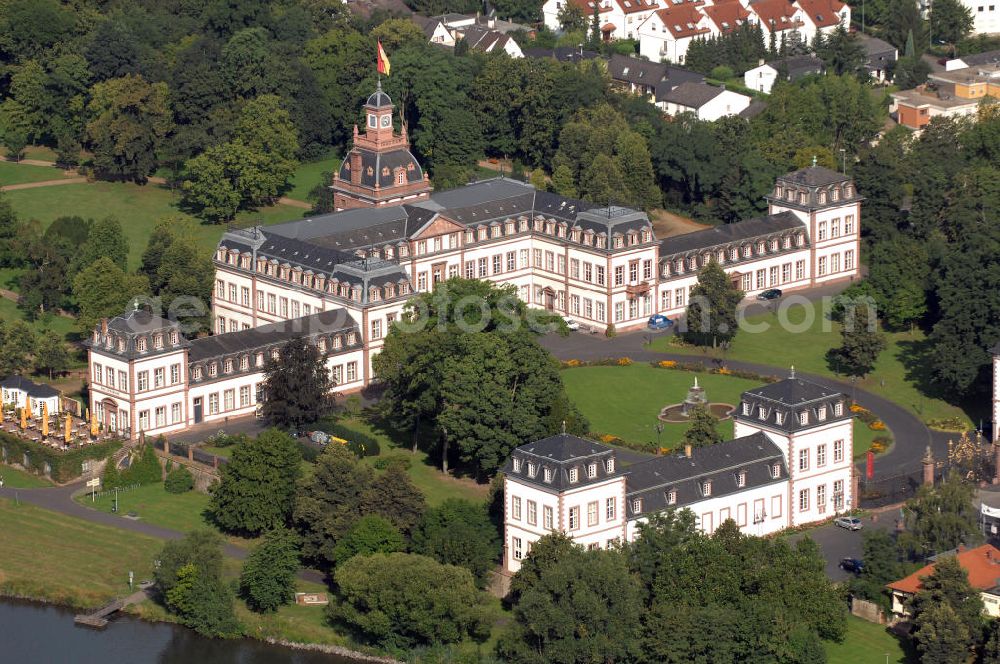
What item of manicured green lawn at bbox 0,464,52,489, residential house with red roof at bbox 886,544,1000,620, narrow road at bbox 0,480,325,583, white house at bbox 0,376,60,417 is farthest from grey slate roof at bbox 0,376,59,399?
residential house with red roof at bbox 886,544,1000,620

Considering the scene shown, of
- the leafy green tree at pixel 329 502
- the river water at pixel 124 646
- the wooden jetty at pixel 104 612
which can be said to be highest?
the leafy green tree at pixel 329 502

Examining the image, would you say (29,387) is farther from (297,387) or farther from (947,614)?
(947,614)

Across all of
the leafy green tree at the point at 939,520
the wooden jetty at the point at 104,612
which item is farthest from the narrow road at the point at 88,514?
the leafy green tree at the point at 939,520

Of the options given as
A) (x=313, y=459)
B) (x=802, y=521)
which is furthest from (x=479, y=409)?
(x=802, y=521)

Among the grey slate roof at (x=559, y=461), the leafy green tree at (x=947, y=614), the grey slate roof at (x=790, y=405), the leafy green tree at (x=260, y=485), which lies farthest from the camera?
the grey slate roof at (x=790, y=405)

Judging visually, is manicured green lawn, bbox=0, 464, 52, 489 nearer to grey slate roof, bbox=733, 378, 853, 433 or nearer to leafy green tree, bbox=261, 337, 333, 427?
leafy green tree, bbox=261, 337, 333, 427

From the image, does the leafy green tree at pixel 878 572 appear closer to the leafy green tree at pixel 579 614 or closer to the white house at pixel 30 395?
the leafy green tree at pixel 579 614

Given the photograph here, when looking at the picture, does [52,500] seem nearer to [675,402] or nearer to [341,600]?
[341,600]
